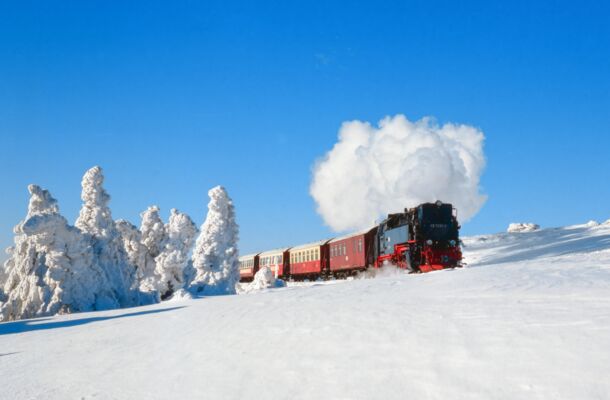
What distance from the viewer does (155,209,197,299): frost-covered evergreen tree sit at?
3766 cm

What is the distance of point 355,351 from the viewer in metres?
6.94

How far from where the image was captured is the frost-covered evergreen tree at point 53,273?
2380 cm

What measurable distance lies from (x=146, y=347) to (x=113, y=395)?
3.12 m

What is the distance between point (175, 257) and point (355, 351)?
108ft

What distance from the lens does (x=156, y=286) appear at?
3784 centimetres

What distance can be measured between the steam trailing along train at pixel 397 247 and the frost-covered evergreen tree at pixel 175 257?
35.5 ft

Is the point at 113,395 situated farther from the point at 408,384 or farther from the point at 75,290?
the point at 75,290

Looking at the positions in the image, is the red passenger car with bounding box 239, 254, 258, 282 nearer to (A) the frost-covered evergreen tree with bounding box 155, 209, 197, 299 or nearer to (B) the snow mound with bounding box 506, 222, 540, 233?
(A) the frost-covered evergreen tree with bounding box 155, 209, 197, 299

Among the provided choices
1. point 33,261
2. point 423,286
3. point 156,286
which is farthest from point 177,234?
point 423,286

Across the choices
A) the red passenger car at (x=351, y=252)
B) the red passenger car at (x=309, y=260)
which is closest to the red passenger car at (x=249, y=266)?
the red passenger car at (x=309, y=260)

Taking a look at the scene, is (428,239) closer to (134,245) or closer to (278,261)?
(134,245)

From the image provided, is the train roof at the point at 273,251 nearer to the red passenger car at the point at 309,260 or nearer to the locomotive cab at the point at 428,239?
the red passenger car at the point at 309,260

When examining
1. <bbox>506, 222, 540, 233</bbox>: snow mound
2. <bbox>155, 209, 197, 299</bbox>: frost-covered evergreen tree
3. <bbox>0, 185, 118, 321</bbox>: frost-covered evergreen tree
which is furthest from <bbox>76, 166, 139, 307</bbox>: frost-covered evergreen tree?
<bbox>506, 222, 540, 233</bbox>: snow mound

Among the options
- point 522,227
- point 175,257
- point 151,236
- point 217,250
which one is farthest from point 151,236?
point 522,227
